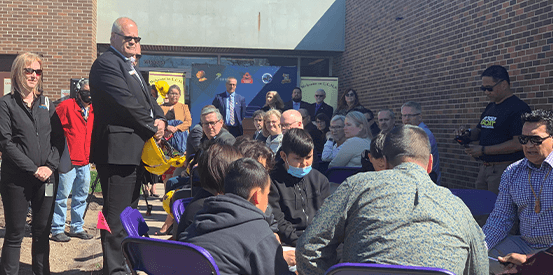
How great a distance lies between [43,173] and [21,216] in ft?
1.12

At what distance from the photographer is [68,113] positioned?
5.52 meters

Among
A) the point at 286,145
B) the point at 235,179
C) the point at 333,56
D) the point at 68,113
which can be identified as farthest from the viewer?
the point at 333,56

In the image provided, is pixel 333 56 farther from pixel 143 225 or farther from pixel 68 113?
pixel 143 225

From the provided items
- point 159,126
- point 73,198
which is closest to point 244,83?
point 73,198

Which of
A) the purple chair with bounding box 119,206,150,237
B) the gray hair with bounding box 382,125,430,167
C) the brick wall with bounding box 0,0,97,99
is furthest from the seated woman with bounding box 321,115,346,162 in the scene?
the brick wall with bounding box 0,0,97,99

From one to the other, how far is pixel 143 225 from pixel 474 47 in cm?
642

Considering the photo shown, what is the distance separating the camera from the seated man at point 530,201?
298cm

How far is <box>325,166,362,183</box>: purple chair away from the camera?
4.36 metres

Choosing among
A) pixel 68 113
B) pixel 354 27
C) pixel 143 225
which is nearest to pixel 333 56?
pixel 354 27

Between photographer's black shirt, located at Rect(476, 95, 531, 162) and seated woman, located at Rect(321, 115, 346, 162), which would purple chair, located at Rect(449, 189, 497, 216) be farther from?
seated woman, located at Rect(321, 115, 346, 162)

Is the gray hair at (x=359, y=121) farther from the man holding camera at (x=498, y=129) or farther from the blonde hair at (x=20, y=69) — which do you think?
the blonde hair at (x=20, y=69)

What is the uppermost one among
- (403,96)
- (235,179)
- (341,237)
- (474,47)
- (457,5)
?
(457,5)

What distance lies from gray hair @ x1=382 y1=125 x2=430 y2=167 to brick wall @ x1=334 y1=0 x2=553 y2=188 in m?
4.67

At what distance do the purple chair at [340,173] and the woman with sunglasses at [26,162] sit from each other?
2.40 m
